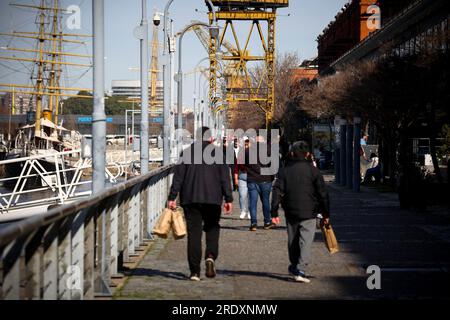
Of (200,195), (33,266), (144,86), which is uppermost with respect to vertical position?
(144,86)

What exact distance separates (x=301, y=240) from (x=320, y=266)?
1667 mm

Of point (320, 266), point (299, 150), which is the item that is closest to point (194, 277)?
point (299, 150)

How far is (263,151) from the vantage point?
1711 cm

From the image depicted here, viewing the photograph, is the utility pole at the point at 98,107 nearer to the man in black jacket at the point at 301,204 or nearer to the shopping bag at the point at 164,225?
the shopping bag at the point at 164,225

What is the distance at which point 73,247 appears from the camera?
25.1ft

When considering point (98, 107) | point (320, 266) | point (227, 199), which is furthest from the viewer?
point (320, 266)

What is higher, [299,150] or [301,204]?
[299,150]

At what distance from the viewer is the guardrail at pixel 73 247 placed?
17.7 feet

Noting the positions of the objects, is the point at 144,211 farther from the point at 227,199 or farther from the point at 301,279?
the point at 301,279

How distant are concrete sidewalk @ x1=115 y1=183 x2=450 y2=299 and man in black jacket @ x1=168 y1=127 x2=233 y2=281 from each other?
34 centimetres

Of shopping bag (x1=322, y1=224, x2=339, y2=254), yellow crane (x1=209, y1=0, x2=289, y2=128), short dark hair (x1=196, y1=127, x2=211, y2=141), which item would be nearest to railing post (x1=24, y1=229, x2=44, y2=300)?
short dark hair (x1=196, y1=127, x2=211, y2=141)

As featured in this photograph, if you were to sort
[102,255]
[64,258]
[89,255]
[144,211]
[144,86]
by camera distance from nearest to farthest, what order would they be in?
[64,258] → [89,255] → [102,255] → [144,211] → [144,86]
